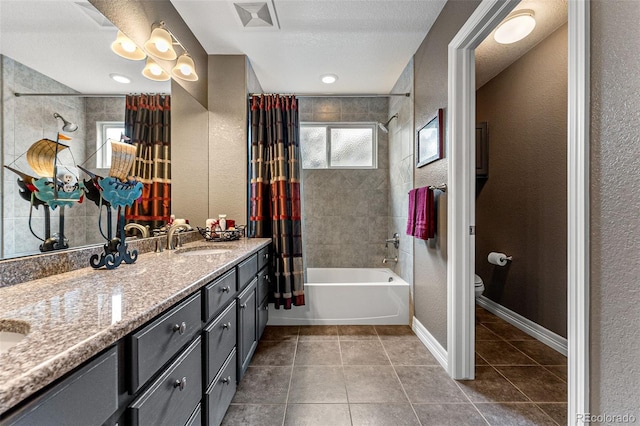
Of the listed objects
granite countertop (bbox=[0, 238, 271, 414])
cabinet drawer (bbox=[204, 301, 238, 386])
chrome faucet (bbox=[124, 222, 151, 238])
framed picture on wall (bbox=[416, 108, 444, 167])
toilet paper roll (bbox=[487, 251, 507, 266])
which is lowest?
cabinet drawer (bbox=[204, 301, 238, 386])

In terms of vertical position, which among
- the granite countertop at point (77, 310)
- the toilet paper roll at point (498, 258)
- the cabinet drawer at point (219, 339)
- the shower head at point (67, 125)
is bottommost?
the cabinet drawer at point (219, 339)

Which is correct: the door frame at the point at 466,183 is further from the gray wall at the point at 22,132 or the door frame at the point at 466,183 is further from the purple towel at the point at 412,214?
the gray wall at the point at 22,132

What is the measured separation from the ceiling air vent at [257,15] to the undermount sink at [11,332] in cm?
210

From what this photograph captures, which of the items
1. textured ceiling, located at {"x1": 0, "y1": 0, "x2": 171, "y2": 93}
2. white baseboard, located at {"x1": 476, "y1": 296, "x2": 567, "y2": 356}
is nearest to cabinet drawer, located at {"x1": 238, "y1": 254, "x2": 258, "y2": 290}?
textured ceiling, located at {"x1": 0, "y1": 0, "x2": 171, "y2": 93}

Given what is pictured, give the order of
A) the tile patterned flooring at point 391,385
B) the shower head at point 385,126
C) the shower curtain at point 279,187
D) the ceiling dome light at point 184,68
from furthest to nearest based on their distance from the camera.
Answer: the shower head at point 385,126 → the shower curtain at point 279,187 → the ceiling dome light at point 184,68 → the tile patterned flooring at point 391,385

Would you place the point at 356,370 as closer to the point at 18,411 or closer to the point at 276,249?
the point at 276,249

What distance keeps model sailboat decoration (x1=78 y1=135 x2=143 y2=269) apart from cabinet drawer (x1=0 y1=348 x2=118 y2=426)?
29.8 inches

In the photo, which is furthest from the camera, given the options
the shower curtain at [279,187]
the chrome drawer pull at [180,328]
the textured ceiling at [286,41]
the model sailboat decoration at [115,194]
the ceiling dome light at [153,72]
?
the shower curtain at [279,187]

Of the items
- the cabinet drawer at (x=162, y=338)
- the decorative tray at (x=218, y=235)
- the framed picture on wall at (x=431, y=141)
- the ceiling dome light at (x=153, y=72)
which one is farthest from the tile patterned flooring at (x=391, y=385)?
the ceiling dome light at (x=153, y=72)

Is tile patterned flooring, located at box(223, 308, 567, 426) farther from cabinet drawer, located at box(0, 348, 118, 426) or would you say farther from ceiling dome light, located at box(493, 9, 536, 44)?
ceiling dome light, located at box(493, 9, 536, 44)

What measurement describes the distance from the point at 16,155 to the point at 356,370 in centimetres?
202

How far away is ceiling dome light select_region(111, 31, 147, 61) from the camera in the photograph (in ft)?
4.96

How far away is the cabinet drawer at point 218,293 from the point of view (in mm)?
1138

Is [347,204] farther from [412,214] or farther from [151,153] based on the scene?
[151,153]
